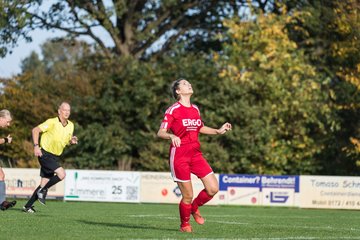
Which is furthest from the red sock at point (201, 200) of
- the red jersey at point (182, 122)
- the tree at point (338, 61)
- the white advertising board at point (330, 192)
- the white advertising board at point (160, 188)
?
the tree at point (338, 61)

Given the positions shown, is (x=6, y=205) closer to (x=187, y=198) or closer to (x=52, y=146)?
(x=52, y=146)

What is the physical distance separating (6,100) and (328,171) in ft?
50.0

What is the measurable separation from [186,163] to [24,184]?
18028mm

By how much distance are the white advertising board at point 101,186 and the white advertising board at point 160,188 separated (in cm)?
25

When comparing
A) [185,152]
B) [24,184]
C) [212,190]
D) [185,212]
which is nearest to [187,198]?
[185,212]

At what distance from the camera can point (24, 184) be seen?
2845 cm

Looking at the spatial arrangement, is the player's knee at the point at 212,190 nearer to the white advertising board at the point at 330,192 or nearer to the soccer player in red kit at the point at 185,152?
the soccer player in red kit at the point at 185,152

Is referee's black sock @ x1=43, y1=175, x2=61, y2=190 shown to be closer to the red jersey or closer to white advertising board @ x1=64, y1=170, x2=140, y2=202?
the red jersey

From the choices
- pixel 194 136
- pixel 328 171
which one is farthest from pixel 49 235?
pixel 328 171

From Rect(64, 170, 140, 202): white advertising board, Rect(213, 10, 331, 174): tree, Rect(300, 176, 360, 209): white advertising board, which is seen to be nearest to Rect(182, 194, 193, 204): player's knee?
Rect(300, 176, 360, 209): white advertising board

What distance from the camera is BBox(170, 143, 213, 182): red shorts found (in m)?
11.3

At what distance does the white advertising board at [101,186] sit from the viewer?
2823 cm

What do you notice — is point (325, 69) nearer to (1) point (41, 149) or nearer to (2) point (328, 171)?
(2) point (328, 171)

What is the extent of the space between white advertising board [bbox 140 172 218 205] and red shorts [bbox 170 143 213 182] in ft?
55.2
